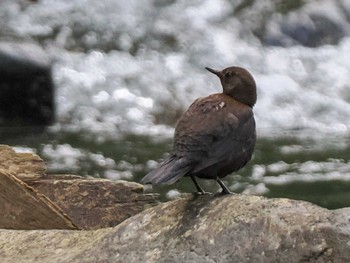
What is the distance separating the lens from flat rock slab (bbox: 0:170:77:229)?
4.61 m

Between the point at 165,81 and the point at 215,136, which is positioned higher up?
the point at 215,136

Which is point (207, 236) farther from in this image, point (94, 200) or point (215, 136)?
point (94, 200)

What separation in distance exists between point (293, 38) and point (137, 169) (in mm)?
5282

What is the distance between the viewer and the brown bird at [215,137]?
3.88m

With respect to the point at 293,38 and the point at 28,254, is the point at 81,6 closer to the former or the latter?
the point at 293,38

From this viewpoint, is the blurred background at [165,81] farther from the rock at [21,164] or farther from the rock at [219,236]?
the rock at [219,236]

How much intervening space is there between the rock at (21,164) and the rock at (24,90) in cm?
475

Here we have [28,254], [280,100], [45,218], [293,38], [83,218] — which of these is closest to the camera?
[28,254]

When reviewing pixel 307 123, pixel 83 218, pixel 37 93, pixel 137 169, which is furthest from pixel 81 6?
pixel 83 218

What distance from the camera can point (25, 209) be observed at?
4.67 m

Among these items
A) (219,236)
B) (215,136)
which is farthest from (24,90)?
(219,236)

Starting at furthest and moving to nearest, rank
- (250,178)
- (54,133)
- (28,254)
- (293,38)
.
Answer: (293,38), (54,133), (250,178), (28,254)

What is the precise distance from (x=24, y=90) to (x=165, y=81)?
1.99m

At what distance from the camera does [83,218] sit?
512 centimetres
